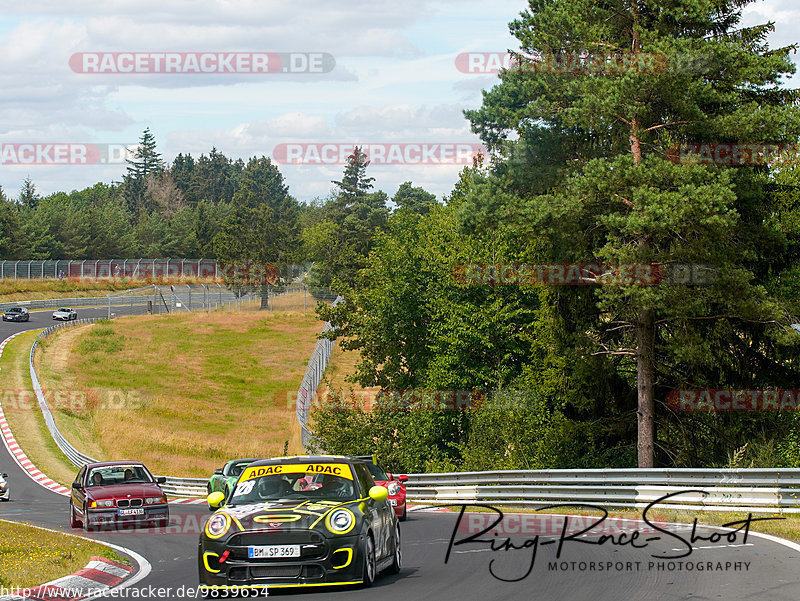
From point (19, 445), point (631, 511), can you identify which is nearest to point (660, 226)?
point (631, 511)

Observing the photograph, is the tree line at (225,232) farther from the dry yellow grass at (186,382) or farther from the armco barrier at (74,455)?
the armco barrier at (74,455)

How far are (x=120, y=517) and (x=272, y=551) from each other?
481 inches

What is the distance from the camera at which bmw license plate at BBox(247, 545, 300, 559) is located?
9.59 metres

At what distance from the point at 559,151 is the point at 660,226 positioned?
6.81 m

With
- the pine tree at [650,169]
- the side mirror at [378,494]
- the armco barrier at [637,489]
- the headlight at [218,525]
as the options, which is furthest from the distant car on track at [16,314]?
the headlight at [218,525]

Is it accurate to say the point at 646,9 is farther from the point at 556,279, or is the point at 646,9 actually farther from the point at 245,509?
the point at 245,509

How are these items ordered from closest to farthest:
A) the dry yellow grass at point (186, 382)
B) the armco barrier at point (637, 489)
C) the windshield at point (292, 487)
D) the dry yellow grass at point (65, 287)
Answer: the windshield at point (292, 487), the armco barrier at point (637, 489), the dry yellow grass at point (186, 382), the dry yellow grass at point (65, 287)

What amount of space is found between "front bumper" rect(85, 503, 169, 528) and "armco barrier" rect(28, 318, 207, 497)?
43.3ft

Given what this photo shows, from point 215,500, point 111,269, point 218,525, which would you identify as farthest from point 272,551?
point 111,269

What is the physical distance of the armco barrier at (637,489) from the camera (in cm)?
1702

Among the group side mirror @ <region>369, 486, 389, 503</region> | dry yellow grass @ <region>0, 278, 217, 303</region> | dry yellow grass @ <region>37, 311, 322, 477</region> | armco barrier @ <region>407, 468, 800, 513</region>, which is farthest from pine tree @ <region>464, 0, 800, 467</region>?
dry yellow grass @ <region>0, 278, 217, 303</region>

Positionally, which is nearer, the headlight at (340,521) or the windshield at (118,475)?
the headlight at (340,521)

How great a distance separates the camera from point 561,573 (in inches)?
434

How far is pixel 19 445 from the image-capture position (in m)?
49.1
